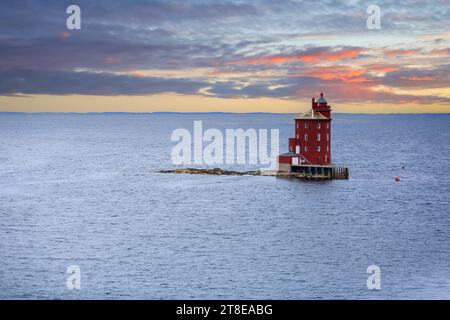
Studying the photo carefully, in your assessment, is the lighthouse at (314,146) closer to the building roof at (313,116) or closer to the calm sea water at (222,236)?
the building roof at (313,116)

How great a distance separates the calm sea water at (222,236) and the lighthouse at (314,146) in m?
4.93

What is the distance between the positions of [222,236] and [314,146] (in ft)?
150

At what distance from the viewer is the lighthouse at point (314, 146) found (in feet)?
344

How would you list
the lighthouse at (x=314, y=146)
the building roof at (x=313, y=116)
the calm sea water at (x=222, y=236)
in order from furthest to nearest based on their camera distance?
the lighthouse at (x=314, y=146), the building roof at (x=313, y=116), the calm sea water at (x=222, y=236)

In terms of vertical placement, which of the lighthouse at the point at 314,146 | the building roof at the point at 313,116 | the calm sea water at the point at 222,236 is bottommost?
the calm sea water at the point at 222,236

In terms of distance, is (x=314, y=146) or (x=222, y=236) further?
(x=314, y=146)

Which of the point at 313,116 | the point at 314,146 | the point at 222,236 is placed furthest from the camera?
the point at 314,146

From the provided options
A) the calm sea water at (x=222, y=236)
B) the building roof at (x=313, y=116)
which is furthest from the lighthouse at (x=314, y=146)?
the calm sea water at (x=222, y=236)

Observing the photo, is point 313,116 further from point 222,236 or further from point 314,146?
point 222,236

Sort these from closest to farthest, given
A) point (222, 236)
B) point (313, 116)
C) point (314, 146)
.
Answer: point (222, 236) < point (313, 116) < point (314, 146)

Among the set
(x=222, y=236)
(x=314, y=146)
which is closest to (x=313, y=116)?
(x=314, y=146)

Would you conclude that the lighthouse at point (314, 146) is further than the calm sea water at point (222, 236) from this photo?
Yes

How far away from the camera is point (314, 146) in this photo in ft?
348
